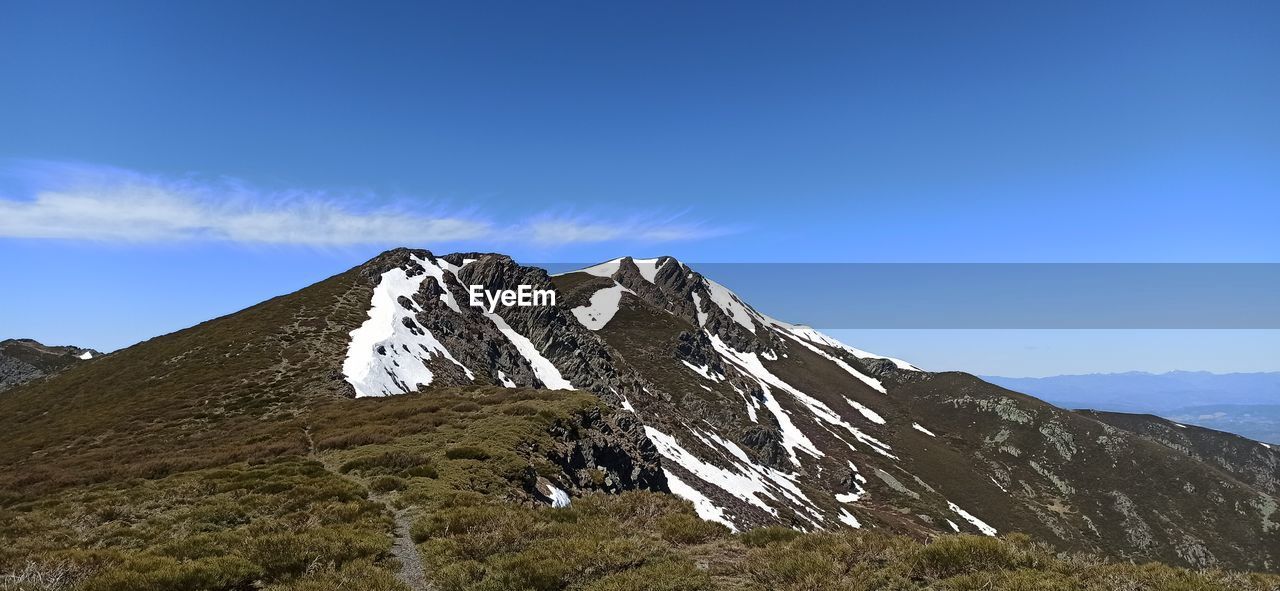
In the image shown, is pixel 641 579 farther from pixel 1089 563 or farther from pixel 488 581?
pixel 1089 563

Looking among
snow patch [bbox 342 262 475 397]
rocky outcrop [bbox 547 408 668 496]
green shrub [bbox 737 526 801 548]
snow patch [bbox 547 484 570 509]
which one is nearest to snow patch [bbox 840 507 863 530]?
rocky outcrop [bbox 547 408 668 496]

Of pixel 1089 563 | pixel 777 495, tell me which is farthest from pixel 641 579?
pixel 777 495

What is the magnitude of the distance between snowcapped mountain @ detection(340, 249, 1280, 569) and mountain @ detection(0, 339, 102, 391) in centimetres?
9029

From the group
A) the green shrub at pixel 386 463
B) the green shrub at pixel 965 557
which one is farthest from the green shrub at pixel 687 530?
the green shrub at pixel 386 463

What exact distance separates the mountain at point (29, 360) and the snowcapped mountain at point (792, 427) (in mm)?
90286

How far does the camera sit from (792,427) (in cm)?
13450

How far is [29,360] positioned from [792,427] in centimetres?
18341

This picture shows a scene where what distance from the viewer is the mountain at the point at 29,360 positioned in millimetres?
113688

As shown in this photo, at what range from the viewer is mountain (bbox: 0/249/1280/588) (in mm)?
12055

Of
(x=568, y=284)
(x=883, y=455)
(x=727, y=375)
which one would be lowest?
(x=883, y=455)

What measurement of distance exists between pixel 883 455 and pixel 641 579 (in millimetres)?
145399

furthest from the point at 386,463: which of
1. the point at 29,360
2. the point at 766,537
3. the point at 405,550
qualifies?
the point at 29,360

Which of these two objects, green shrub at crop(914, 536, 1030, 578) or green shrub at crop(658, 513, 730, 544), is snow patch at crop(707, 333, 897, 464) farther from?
green shrub at crop(914, 536, 1030, 578)

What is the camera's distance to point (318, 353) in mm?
49281
